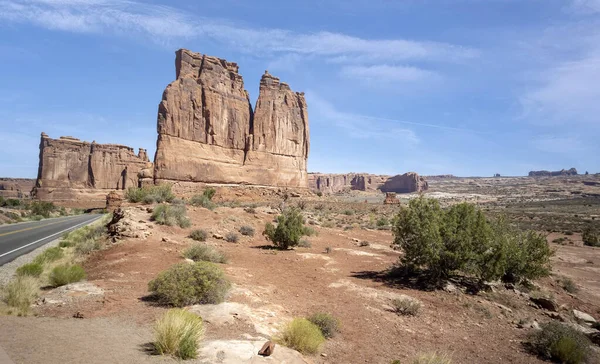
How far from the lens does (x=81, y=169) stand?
77312mm

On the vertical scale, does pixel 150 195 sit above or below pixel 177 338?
above

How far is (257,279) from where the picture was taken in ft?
34.3

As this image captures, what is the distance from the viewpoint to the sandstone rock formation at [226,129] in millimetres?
55000

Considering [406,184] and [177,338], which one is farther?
[406,184]

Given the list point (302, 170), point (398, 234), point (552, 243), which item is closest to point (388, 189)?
point (302, 170)

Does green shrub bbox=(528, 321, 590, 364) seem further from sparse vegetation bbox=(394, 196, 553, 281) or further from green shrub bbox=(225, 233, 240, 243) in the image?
green shrub bbox=(225, 233, 240, 243)

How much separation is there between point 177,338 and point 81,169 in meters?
86.6

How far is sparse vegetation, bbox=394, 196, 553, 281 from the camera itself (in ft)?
35.0

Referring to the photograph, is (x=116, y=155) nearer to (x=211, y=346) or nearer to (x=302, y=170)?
(x=302, y=170)

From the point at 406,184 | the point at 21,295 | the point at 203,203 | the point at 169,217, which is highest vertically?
the point at 406,184

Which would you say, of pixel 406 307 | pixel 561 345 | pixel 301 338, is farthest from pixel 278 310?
pixel 561 345

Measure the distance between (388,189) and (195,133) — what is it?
112598mm

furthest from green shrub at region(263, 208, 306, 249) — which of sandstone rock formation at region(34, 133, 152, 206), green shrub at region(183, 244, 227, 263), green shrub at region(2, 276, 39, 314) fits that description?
sandstone rock formation at region(34, 133, 152, 206)

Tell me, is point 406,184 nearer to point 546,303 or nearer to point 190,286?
point 546,303
